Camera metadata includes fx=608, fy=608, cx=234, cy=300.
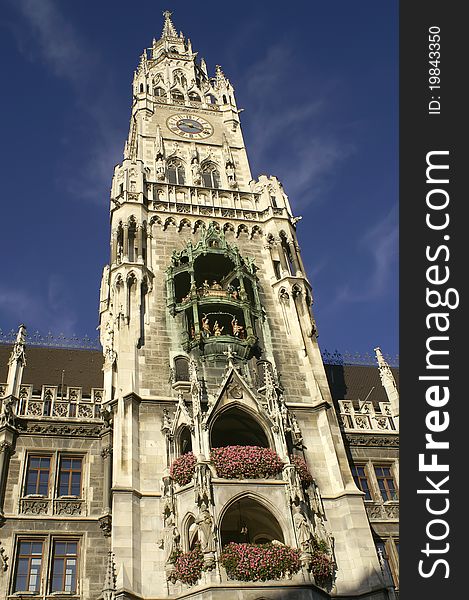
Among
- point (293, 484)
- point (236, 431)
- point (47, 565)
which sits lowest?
point (47, 565)

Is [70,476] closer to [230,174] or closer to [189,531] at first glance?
[189,531]

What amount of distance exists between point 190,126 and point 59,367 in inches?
698

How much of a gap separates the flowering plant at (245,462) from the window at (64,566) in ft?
17.1

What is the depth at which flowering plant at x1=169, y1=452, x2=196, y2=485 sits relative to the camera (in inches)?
723

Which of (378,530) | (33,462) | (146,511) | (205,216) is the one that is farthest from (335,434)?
(205,216)

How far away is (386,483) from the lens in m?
22.9

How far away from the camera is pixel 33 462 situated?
20.5 m

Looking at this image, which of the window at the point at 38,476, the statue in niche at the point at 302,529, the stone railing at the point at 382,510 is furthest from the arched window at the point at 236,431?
the window at the point at 38,476

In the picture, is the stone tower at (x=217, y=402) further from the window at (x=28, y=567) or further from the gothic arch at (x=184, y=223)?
the window at (x=28, y=567)

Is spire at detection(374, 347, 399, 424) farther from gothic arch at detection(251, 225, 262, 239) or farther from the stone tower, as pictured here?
gothic arch at detection(251, 225, 262, 239)

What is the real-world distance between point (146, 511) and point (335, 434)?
708 cm

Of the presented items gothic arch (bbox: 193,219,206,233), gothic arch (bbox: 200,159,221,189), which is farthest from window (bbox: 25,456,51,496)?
gothic arch (bbox: 200,159,221,189)

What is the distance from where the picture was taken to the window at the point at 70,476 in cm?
2014

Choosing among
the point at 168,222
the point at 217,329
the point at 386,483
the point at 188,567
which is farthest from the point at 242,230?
the point at 188,567
